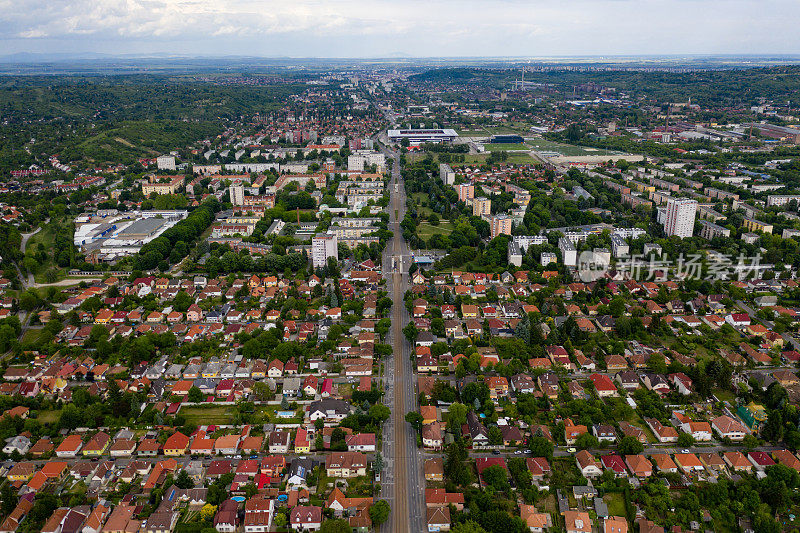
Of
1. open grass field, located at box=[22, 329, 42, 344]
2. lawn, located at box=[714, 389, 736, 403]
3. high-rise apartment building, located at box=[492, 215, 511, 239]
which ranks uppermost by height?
high-rise apartment building, located at box=[492, 215, 511, 239]

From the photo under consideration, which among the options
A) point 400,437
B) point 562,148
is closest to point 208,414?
point 400,437

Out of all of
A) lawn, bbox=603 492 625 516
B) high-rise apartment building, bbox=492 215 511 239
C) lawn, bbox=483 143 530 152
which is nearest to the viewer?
lawn, bbox=603 492 625 516

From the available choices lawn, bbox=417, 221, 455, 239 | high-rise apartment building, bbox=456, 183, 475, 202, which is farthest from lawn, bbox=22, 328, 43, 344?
high-rise apartment building, bbox=456, 183, 475, 202

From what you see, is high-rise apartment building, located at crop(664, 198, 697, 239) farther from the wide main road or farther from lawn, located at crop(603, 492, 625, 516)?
lawn, located at crop(603, 492, 625, 516)

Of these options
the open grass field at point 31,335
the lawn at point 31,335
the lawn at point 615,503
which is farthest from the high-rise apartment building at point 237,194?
the lawn at point 615,503

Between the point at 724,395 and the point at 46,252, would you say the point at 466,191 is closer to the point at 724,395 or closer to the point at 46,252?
the point at 724,395

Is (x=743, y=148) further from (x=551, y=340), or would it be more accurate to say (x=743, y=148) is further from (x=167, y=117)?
(x=167, y=117)

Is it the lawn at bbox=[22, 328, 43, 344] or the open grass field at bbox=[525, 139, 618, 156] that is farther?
the open grass field at bbox=[525, 139, 618, 156]

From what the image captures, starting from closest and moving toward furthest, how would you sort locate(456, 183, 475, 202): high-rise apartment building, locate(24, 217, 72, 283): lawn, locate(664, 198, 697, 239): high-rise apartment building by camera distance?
locate(24, 217, 72, 283): lawn, locate(664, 198, 697, 239): high-rise apartment building, locate(456, 183, 475, 202): high-rise apartment building

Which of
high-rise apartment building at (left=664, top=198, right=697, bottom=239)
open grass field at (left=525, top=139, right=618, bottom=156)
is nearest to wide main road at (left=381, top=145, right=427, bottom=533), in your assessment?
high-rise apartment building at (left=664, top=198, right=697, bottom=239)

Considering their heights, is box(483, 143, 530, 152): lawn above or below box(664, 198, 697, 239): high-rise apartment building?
above
